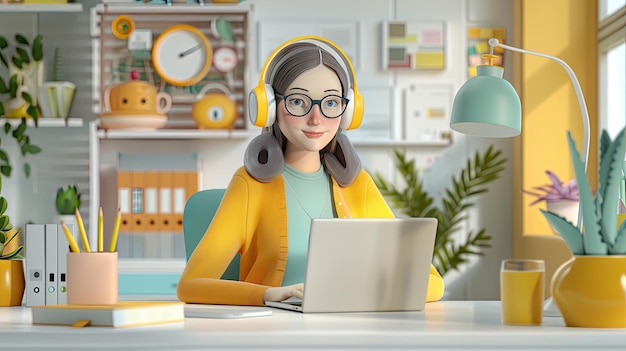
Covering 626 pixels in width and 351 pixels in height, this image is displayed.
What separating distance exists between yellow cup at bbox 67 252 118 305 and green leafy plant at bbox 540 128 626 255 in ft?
2.28

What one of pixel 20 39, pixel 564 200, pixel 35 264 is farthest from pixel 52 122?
pixel 35 264

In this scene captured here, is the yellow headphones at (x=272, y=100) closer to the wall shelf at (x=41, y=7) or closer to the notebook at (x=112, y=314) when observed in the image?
the notebook at (x=112, y=314)

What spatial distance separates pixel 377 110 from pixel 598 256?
10.9 feet

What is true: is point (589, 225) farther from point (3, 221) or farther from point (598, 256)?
Answer: point (3, 221)

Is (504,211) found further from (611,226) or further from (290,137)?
(611,226)

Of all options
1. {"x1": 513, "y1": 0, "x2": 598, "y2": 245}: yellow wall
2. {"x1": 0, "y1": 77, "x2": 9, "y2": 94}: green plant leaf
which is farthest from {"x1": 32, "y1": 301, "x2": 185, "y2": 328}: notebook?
{"x1": 513, "y1": 0, "x2": 598, "y2": 245}: yellow wall

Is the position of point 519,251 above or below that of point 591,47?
below

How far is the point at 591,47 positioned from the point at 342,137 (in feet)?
8.46

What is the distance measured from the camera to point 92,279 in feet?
4.79

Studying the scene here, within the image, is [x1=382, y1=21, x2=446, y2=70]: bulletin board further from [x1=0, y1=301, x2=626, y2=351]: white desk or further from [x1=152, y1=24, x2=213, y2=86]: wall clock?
[x1=0, y1=301, x2=626, y2=351]: white desk

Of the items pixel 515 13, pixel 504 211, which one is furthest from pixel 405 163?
pixel 515 13

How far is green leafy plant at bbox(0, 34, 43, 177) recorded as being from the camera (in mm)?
4406

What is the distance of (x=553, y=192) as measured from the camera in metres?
4.03

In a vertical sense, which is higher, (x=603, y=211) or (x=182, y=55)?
(x=182, y=55)
